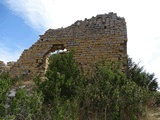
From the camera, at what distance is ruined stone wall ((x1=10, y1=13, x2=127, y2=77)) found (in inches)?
387

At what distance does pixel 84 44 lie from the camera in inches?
407

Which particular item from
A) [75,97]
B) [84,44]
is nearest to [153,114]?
[75,97]

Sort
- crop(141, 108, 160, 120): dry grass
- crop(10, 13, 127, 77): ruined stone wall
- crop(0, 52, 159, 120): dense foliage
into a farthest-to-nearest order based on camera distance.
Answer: crop(10, 13, 127, 77): ruined stone wall, crop(141, 108, 160, 120): dry grass, crop(0, 52, 159, 120): dense foliage

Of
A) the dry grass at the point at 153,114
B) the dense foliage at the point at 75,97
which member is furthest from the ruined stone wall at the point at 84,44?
the dense foliage at the point at 75,97

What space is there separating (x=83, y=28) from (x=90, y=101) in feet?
17.5

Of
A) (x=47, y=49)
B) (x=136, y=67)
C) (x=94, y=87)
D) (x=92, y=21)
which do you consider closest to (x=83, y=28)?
(x=92, y=21)

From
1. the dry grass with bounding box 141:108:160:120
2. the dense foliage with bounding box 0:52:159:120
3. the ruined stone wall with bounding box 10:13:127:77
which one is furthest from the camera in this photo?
the ruined stone wall with bounding box 10:13:127:77

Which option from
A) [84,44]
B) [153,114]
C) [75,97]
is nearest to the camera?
[75,97]

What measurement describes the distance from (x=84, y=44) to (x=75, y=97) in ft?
14.8

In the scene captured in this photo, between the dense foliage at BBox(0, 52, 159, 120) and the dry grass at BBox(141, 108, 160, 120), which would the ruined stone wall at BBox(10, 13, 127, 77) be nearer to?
the dry grass at BBox(141, 108, 160, 120)

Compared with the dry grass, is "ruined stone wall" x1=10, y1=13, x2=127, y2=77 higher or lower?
higher

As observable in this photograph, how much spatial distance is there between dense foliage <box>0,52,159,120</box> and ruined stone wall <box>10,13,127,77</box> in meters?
2.77

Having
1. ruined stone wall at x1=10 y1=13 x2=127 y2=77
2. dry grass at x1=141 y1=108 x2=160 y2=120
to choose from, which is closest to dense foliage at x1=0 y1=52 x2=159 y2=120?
dry grass at x1=141 y1=108 x2=160 y2=120

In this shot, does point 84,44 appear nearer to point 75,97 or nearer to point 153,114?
point 153,114
